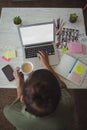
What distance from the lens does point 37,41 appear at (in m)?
1.52

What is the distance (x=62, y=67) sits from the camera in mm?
1456

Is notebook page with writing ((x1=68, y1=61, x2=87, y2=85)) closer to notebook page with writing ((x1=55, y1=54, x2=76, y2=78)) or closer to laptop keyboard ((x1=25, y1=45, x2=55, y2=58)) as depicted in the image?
notebook page with writing ((x1=55, y1=54, x2=76, y2=78))

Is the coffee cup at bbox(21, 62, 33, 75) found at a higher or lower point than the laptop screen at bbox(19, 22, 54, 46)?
→ lower

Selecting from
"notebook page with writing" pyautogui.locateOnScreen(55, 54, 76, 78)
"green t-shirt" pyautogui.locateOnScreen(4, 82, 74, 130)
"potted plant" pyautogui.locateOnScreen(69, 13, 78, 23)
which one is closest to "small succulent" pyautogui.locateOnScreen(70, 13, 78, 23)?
"potted plant" pyautogui.locateOnScreen(69, 13, 78, 23)

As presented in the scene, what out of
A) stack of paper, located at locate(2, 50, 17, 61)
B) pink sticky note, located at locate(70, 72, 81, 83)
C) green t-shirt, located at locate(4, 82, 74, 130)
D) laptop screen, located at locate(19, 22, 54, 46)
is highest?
laptop screen, located at locate(19, 22, 54, 46)

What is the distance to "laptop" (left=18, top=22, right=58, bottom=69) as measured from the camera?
145 centimetres

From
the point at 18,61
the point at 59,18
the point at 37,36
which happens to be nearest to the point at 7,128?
the point at 18,61

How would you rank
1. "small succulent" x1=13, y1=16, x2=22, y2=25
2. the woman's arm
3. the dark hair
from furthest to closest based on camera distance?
"small succulent" x1=13, y1=16, x2=22, y2=25, the woman's arm, the dark hair

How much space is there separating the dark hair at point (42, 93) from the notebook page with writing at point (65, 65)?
1.62ft

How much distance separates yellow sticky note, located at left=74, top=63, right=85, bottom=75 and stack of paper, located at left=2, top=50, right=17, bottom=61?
1.48 ft

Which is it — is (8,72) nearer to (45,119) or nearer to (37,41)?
(37,41)

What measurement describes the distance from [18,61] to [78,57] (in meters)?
0.44

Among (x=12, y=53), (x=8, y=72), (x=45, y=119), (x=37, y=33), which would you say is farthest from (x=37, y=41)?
(x=45, y=119)

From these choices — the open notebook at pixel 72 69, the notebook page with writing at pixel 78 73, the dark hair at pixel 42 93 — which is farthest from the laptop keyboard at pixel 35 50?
the dark hair at pixel 42 93
